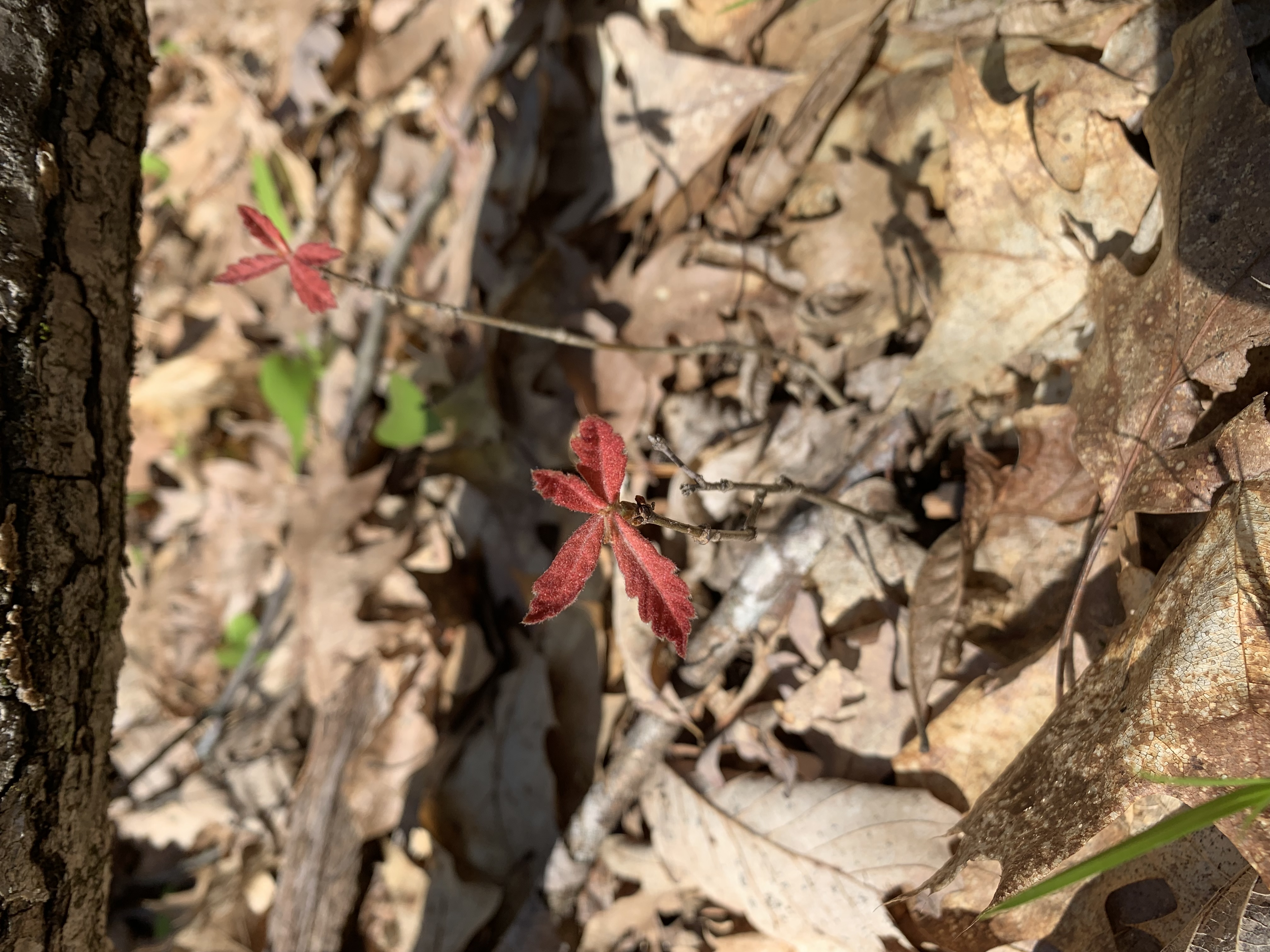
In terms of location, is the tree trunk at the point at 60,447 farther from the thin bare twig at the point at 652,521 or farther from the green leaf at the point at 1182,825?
the green leaf at the point at 1182,825

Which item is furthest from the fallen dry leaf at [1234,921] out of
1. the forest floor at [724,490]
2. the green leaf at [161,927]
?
the green leaf at [161,927]

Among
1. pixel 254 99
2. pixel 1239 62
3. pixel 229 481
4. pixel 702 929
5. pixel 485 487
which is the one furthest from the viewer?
pixel 254 99

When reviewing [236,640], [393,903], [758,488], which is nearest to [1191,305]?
[758,488]

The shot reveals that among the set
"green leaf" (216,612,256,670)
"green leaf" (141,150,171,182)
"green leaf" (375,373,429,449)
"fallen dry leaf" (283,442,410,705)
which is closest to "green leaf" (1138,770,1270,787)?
"fallen dry leaf" (283,442,410,705)

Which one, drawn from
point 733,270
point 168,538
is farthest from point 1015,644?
point 168,538

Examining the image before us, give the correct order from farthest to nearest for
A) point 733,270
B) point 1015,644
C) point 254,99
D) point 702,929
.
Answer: point 254,99 → point 733,270 → point 702,929 → point 1015,644

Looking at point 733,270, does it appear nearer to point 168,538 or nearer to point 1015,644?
point 1015,644

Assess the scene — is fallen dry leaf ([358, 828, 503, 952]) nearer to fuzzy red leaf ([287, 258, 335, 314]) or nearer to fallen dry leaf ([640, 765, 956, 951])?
fallen dry leaf ([640, 765, 956, 951])
